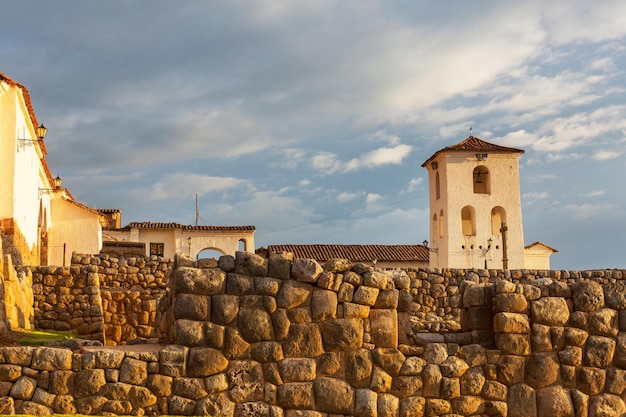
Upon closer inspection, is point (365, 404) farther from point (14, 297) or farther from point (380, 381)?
point (14, 297)

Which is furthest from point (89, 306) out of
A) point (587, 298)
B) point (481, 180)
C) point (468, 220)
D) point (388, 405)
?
point (481, 180)

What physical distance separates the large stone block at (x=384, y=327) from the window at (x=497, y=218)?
3739cm

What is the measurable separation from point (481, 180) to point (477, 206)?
1993 mm

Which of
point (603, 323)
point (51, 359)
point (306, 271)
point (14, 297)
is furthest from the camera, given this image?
point (14, 297)

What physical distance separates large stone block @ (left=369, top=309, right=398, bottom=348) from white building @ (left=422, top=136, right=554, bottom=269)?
3524 centimetres

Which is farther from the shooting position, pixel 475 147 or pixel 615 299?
pixel 475 147

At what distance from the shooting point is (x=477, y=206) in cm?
4528

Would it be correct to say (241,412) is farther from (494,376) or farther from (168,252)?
(168,252)

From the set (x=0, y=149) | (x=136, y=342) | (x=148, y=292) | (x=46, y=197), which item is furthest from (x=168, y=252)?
(x=136, y=342)

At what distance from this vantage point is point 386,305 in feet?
30.7

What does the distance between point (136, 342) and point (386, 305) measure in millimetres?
3876

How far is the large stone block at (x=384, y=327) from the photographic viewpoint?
30.4 ft

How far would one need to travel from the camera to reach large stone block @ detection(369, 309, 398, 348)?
9.26 metres

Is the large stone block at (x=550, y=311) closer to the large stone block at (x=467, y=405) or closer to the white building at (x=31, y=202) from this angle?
the large stone block at (x=467, y=405)
